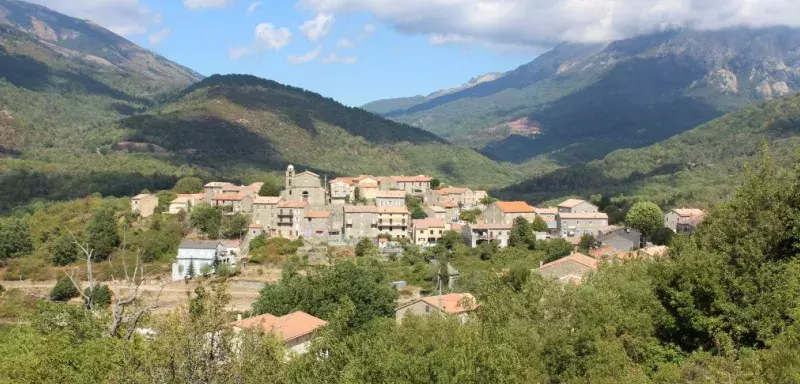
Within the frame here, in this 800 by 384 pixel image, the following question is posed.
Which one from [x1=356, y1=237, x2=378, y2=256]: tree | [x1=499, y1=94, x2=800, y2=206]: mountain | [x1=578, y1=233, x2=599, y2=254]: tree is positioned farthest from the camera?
[x1=499, y1=94, x2=800, y2=206]: mountain

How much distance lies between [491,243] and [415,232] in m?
7.43

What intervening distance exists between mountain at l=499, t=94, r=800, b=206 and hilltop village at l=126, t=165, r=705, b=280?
27262mm

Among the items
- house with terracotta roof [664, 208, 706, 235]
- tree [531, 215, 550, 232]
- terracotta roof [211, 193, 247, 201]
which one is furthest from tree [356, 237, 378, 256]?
house with terracotta roof [664, 208, 706, 235]

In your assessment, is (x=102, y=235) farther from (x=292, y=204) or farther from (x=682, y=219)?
(x=682, y=219)

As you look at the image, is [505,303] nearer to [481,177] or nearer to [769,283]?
[769,283]

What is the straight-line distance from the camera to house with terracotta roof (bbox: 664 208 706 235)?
6700cm

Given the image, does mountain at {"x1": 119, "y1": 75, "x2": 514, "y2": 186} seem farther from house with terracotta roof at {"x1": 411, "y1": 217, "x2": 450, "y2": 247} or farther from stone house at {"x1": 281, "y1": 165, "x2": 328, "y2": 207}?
house with terracotta roof at {"x1": 411, "y1": 217, "x2": 450, "y2": 247}

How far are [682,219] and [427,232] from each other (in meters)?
26.1

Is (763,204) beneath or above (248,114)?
beneath

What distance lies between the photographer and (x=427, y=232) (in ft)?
211

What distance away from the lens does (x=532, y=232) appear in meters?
63.1

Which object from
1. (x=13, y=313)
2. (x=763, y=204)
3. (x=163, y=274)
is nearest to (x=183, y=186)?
(x=163, y=274)

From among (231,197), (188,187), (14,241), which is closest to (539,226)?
(231,197)

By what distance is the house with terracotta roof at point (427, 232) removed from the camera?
64000 millimetres
